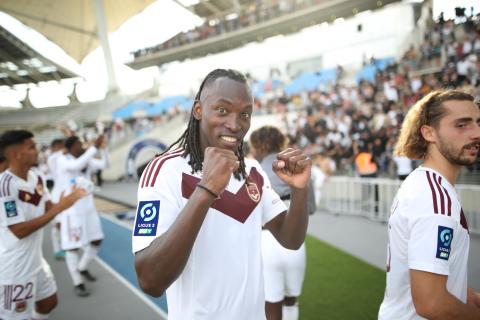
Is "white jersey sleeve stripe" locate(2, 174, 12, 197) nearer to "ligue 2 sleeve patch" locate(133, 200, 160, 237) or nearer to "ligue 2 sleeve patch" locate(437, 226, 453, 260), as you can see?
"ligue 2 sleeve patch" locate(133, 200, 160, 237)

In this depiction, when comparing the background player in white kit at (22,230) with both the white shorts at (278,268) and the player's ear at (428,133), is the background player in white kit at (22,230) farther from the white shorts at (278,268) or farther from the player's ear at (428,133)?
the player's ear at (428,133)

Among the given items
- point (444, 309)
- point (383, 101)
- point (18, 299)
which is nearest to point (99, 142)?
point (18, 299)

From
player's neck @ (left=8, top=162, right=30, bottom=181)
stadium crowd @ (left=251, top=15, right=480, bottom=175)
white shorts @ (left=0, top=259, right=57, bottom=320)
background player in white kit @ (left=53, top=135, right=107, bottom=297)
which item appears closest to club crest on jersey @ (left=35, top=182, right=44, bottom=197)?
player's neck @ (left=8, top=162, right=30, bottom=181)

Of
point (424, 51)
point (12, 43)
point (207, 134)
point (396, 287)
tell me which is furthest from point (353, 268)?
point (424, 51)

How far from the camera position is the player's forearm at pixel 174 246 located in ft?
3.97

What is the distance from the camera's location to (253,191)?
1708 millimetres

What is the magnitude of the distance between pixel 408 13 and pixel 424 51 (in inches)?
300

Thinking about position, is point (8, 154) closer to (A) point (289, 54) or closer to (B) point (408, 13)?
(B) point (408, 13)

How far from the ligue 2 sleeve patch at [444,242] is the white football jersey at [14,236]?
2.94 metres

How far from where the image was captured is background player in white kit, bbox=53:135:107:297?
4727 mm

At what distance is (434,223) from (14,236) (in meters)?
3.04

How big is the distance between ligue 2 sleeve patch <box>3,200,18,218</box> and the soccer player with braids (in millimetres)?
1969

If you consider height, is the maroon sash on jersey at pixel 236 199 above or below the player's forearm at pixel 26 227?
above

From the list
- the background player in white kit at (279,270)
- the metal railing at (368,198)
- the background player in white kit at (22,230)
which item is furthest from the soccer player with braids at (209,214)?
the metal railing at (368,198)
